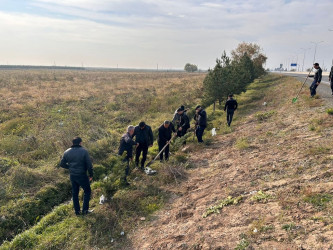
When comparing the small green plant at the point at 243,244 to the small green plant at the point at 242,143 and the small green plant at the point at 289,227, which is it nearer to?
the small green plant at the point at 289,227

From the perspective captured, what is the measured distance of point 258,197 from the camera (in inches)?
195

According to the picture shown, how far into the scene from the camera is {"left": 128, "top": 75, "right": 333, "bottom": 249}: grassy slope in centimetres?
386

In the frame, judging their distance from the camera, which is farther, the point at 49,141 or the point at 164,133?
the point at 49,141

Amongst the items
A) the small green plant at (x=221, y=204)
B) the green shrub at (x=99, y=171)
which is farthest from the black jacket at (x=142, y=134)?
the small green plant at (x=221, y=204)

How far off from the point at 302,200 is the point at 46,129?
11.9 m

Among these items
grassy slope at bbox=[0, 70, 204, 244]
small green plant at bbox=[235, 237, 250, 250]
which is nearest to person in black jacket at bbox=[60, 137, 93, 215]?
grassy slope at bbox=[0, 70, 204, 244]

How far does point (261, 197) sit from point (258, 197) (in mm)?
61

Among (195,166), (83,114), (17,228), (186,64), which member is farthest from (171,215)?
(186,64)

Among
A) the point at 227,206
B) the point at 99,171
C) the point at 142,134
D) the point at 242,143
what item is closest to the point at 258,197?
the point at 227,206

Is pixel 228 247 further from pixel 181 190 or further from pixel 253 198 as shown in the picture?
pixel 181 190

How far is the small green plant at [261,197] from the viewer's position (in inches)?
191

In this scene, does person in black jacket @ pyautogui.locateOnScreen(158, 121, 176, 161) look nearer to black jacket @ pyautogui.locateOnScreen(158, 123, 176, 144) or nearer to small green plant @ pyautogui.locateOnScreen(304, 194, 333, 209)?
black jacket @ pyautogui.locateOnScreen(158, 123, 176, 144)

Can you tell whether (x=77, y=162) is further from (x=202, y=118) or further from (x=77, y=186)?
(x=202, y=118)

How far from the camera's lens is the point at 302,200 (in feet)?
14.5
